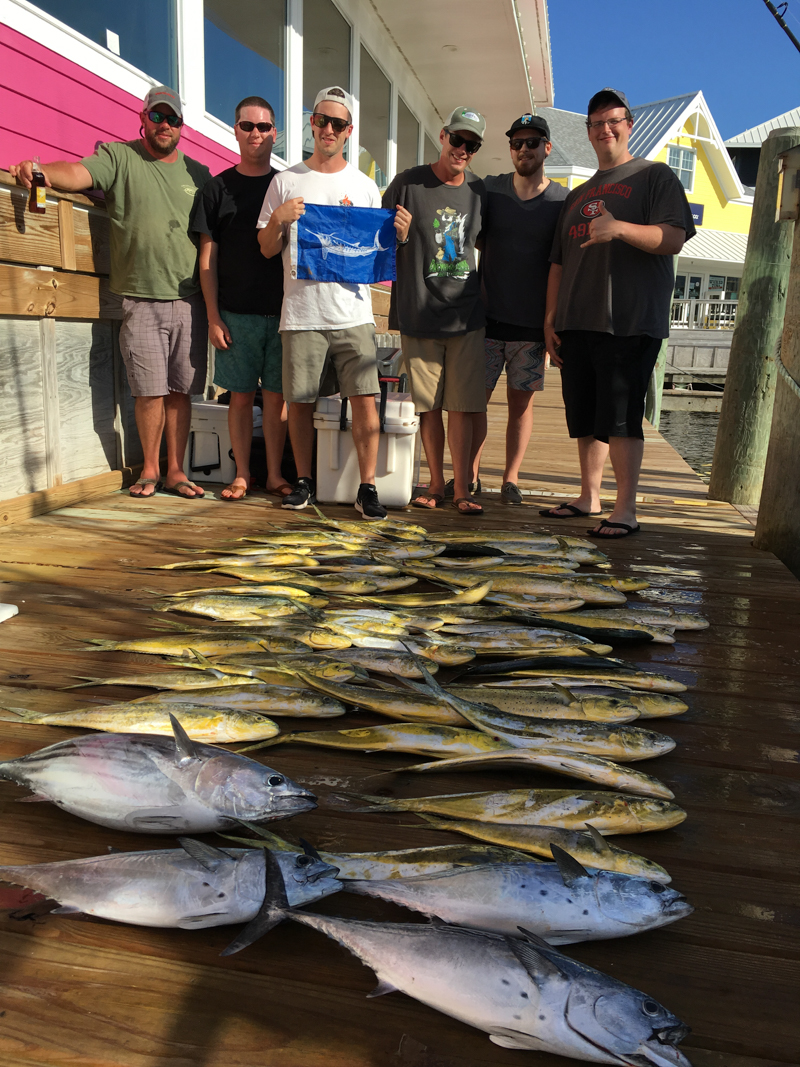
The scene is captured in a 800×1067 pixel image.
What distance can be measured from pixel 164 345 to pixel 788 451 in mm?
3472

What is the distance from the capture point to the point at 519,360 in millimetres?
4941

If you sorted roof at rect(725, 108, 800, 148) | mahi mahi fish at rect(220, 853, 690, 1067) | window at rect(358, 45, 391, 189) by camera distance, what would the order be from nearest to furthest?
mahi mahi fish at rect(220, 853, 690, 1067), window at rect(358, 45, 391, 189), roof at rect(725, 108, 800, 148)

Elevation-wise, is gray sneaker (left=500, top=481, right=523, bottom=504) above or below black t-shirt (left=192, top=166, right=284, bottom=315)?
below

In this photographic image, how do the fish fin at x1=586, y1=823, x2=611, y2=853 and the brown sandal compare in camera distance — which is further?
the brown sandal

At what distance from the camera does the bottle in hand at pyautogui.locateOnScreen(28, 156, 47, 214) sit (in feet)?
13.1

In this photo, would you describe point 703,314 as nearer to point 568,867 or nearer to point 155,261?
point 155,261

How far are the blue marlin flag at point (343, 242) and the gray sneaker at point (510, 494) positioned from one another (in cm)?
159

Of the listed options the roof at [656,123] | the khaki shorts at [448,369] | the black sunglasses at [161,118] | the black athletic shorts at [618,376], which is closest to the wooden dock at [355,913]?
the black athletic shorts at [618,376]

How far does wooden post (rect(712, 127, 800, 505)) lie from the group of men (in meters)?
1.55

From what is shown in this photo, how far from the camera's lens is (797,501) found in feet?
13.2

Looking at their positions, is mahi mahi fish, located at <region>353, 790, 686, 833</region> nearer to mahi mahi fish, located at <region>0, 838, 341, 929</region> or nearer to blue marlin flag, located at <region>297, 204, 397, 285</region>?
mahi mahi fish, located at <region>0, 838, 341, 929</region>

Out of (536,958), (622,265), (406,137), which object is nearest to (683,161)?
(406,137)

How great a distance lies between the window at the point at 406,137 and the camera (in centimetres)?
1173

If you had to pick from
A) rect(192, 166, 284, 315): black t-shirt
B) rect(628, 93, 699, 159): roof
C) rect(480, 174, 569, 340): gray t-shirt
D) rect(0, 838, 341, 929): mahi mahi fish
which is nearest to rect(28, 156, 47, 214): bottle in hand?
rect(192, 166, 284, 315): black t-shirt
